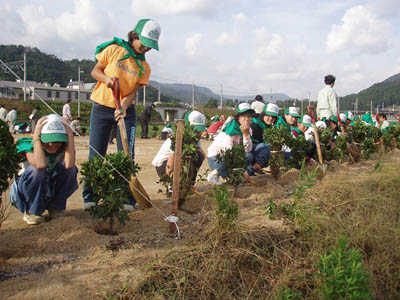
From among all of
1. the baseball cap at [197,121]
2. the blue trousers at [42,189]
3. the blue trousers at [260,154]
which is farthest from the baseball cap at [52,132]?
the blue trousers at [260,154]

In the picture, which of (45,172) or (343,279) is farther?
(45,172)

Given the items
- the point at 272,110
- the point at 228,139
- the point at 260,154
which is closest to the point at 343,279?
the point at 228,139

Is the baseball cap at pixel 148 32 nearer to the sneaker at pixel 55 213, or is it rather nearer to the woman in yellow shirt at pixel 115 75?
the woman in yellow shirt at pixel 115 75

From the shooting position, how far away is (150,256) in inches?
109

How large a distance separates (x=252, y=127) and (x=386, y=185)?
2530 millimetres

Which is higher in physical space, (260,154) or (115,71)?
(115,71)

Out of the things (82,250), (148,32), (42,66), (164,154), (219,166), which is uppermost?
(42,66)

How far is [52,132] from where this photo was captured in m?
3.40

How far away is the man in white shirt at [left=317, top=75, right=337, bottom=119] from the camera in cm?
834

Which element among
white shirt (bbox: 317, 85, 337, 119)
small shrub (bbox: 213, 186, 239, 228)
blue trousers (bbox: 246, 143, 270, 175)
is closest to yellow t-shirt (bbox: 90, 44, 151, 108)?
small shrub (bbox: 213, 186, 239, 228)

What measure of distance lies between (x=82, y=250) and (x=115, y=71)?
1.93 metres

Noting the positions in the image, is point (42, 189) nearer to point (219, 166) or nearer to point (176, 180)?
point (176, 180)

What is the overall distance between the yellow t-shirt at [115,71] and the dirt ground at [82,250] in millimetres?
1249

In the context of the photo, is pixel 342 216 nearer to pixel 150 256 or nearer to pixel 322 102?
pixel 150 256
